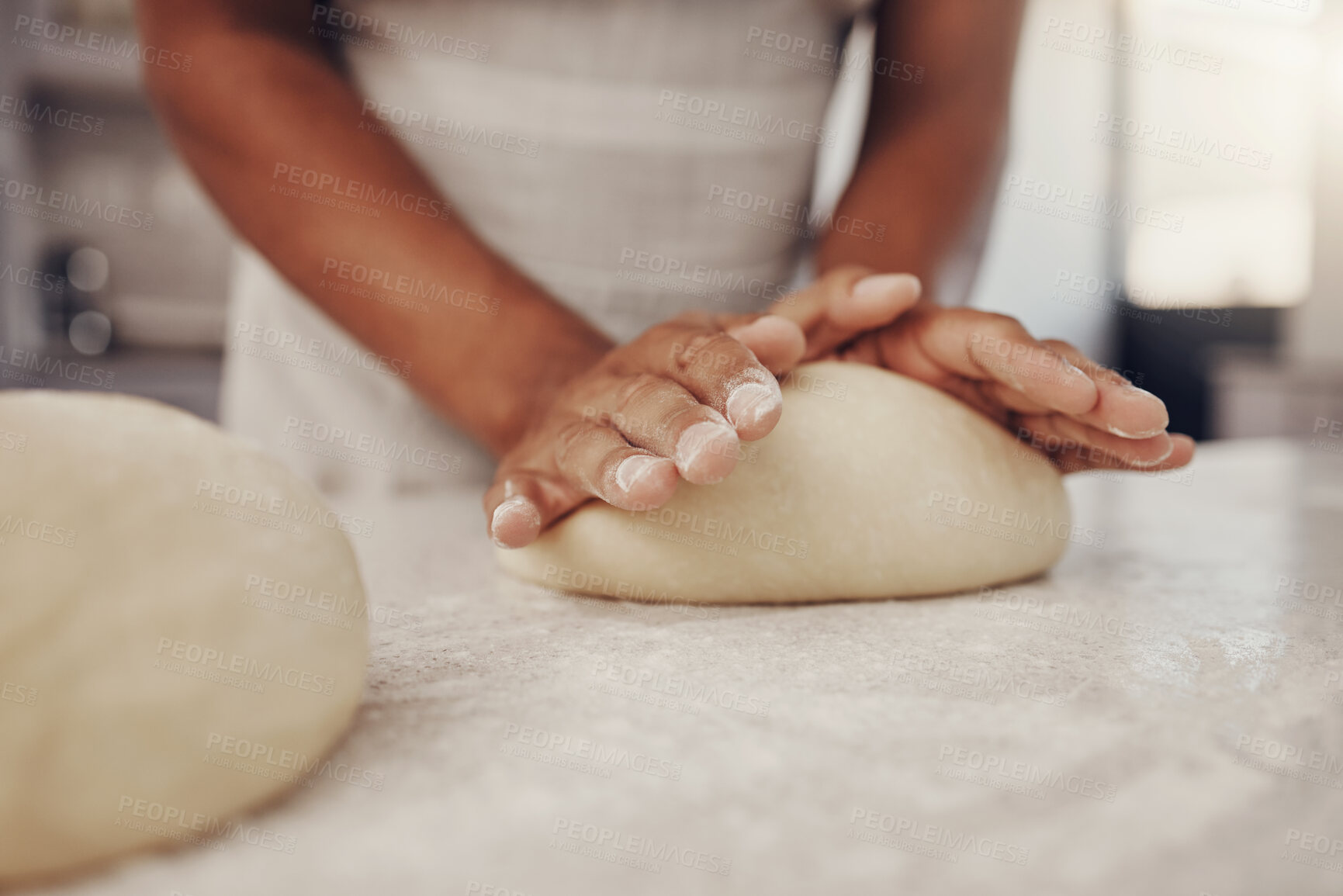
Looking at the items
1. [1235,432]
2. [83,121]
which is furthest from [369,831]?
[83,121]

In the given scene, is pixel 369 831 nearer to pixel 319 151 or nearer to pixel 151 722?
pixel 151 722

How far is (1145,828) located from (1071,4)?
201 inches

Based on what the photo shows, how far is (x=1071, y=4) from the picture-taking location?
4.46m

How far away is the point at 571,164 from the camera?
1072 millimetres

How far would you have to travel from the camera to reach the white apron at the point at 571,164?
3.43 feet

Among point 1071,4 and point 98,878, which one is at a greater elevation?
point 1071,4
